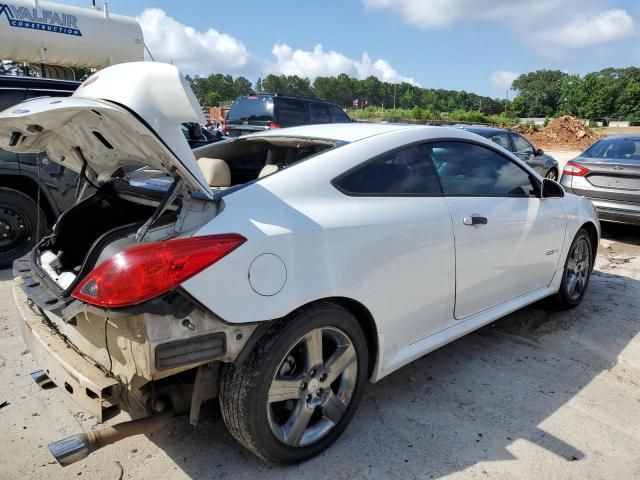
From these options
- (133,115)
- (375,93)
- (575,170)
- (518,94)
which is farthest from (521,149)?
(518,94)

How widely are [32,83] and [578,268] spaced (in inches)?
231

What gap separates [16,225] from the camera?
534 centimetres

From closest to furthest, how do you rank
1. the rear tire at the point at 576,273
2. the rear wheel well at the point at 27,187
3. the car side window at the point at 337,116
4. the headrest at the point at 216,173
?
the headrest at the point at 216,173
the rear tire at the point at 576,273
the rear wheel well at the point at 27,187
the car side window at the point at 337,116

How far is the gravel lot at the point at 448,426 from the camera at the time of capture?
2.42 meters

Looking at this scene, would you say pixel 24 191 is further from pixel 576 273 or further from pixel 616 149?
pixel 616 149

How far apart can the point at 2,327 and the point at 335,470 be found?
302 centimetres

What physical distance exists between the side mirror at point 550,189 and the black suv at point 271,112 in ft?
26.4

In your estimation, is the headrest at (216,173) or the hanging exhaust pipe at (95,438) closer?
the hanging exhaust pipe at (95,438)

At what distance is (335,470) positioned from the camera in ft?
7.87

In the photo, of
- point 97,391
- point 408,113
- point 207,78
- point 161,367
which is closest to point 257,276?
point 161,367

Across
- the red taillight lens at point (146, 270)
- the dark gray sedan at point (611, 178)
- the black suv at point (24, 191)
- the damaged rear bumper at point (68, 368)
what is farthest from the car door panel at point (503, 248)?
the black suv at point (24, 191)

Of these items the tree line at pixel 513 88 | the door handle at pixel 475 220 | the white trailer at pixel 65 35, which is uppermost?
the tree line at pixel 513 88

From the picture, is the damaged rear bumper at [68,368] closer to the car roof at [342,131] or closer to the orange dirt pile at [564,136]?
the car roof at [342,131]

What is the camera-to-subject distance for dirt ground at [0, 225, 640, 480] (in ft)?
7.94
